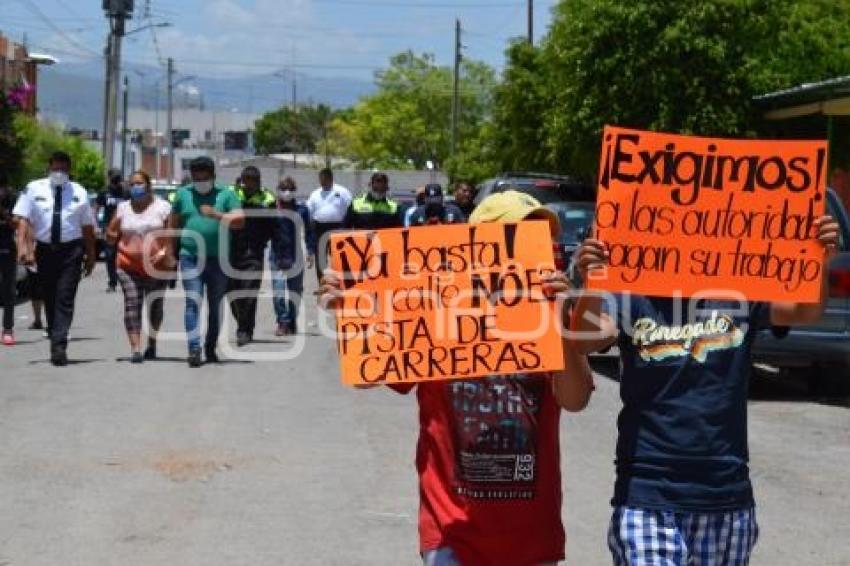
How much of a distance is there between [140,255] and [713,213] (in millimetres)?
10077

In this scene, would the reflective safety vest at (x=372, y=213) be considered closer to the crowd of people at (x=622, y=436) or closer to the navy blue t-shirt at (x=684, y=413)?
the crowd of people at (x=622, y=436)

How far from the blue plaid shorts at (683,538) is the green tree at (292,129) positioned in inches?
5610

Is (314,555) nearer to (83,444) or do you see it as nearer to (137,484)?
(137,484)

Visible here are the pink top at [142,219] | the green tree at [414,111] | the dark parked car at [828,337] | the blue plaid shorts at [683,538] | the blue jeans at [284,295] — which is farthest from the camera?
the green tree at [414,111]

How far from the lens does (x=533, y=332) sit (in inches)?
180

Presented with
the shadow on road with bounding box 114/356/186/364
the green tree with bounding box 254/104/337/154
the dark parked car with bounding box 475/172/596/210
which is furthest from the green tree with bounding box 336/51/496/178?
the shadow on road with bounding box 114/356/186/364

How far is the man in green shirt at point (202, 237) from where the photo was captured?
1427 centimetres

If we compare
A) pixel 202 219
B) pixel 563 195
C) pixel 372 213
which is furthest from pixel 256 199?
pixel 563 195

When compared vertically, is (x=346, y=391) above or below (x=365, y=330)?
below

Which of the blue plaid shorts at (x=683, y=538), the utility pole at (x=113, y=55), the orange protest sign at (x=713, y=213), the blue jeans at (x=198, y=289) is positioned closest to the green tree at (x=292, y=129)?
the utility pole at (x=113, y=55)

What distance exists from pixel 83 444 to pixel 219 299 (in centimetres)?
425

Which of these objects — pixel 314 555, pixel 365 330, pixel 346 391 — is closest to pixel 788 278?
pixel 365 330

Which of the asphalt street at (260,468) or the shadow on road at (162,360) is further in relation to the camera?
the shadow on road at (162,360)

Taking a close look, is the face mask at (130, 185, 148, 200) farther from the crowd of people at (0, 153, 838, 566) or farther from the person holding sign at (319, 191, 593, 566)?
the person holding sign at (319, 191, 593, 566)
